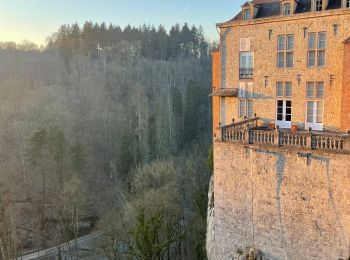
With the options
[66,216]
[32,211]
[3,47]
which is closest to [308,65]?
[66,216]

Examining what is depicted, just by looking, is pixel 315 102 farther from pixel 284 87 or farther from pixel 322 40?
pixel 322 40

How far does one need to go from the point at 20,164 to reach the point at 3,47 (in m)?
46.8

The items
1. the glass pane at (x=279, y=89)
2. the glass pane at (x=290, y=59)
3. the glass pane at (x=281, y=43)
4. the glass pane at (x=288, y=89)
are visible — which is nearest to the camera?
the glass pane at (x=290, y=59)

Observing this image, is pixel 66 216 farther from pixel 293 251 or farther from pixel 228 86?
pixel 293 251

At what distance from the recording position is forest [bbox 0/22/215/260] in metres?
34.7

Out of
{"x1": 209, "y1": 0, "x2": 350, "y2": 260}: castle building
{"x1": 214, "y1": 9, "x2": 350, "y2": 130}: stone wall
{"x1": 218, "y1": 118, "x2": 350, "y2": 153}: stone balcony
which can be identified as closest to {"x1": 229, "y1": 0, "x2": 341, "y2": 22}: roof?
{"x1": 209, "y1": 0, "x2": 350, "y2": 260}: castle building

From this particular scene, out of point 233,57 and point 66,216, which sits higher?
point 233,57

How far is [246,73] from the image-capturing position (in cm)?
2233

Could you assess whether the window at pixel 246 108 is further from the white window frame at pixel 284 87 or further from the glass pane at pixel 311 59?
the glass pane at pixel 311 59

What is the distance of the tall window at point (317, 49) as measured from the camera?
64.4ft

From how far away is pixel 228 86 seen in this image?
76.1ft

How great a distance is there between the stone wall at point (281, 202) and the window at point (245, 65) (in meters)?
6.11

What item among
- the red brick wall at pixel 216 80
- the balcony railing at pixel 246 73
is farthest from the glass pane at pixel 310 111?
the red brick wall at pixel 216 80

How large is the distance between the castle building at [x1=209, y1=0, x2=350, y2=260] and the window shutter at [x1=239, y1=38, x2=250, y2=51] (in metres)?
0.06
